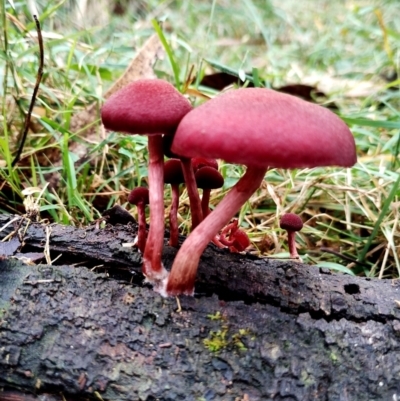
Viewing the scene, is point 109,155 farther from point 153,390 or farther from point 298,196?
point 153,390

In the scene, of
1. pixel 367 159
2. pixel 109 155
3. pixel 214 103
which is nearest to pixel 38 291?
pixel 214 103

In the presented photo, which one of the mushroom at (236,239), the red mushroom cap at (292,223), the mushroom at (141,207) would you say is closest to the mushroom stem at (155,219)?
the mushroom at (141,207)

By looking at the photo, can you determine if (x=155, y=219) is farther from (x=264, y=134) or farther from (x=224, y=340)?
(x=264, y=134)

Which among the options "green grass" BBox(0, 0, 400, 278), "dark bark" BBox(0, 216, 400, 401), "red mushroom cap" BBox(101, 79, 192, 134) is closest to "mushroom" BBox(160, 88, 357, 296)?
"red mushroom cap" BBox(101, 79, 192, 134)

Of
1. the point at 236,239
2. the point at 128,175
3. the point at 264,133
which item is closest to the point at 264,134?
the point at 264,133

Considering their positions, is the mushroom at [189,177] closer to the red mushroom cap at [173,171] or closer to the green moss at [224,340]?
the red mushroom cap at [173,171]

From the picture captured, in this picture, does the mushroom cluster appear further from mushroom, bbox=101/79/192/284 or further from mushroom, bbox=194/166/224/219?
mushroom, bbox=194/166/224/219
